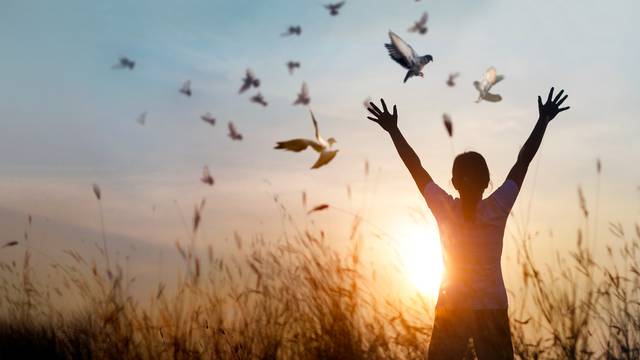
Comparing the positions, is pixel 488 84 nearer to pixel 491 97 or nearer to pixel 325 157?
pixel 491 97

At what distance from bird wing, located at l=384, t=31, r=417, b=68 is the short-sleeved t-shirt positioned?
77 cm

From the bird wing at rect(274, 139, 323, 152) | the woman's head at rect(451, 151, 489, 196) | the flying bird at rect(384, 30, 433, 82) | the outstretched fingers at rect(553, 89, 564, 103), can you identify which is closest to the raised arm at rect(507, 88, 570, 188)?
the outstretched fingers at rect(553, 89, 564, 103)

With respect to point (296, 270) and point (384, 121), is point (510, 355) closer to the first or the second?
point (384, 121)

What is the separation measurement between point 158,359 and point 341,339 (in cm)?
125

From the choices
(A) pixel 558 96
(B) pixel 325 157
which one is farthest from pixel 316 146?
(A) pixel 558 96

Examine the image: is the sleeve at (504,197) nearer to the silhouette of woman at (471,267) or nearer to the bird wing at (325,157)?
the silhouette of woman at (471,267)

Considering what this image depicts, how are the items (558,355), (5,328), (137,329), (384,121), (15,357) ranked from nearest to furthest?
1. (384,121)
2. (558,355)
3. (137,329)
4. (15,357)
5. (5,328)

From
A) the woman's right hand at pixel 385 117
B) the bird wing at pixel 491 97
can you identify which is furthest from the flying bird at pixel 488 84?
the woman's right hand at pixel 385 117

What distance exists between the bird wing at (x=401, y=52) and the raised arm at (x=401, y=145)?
1.04 feet

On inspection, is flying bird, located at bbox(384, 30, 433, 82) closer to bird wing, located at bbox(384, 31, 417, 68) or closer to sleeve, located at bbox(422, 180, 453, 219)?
bird wing, located at bbox(384, 31, 417, 68)

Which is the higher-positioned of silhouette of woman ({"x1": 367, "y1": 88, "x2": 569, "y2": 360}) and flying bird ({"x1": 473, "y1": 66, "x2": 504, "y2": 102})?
flying bird ({"x1": 473, "y1": 66, "x2": 504, "y2": 102})

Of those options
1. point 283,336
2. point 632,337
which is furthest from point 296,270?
point 632,337

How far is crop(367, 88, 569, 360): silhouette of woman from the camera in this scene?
330 cm

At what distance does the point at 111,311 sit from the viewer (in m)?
5.11
